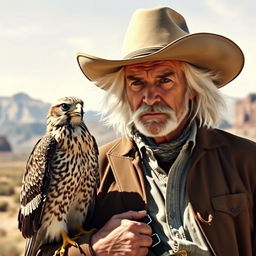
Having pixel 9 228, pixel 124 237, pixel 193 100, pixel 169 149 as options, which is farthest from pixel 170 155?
pixel 9 228

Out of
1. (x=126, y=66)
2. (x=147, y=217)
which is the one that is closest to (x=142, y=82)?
(x=126, y=66)

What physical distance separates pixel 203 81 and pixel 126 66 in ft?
Result: 2.07

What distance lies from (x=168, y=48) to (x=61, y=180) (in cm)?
128

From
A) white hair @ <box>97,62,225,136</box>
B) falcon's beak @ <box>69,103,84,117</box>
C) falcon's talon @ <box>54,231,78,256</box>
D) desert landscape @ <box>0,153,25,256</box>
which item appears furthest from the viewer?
desert landscape @ <box>0,153,25,256</box>

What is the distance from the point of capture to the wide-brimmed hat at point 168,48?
13.5 feet

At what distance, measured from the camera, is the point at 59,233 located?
14.1 feet

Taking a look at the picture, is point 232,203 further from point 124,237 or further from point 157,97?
point 157,97

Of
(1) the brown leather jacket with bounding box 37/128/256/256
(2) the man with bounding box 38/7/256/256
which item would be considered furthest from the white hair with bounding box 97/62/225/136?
(1) the brown leather jacket with bounding box 37/128/256/256

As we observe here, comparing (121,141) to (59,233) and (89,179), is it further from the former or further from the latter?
(59,233)

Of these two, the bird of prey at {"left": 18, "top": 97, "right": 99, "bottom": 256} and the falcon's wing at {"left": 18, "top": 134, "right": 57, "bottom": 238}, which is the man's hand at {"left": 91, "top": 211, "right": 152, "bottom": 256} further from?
the falcon's wing at {"left": 18, "top": 134, "right": 57, "bottom": 238}

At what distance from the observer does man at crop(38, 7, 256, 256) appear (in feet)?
12.8

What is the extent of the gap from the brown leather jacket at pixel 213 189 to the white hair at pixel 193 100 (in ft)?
0.49

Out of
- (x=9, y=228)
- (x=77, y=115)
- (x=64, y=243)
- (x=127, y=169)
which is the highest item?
(x=77, y=115)

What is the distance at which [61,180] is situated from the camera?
4199 mm
